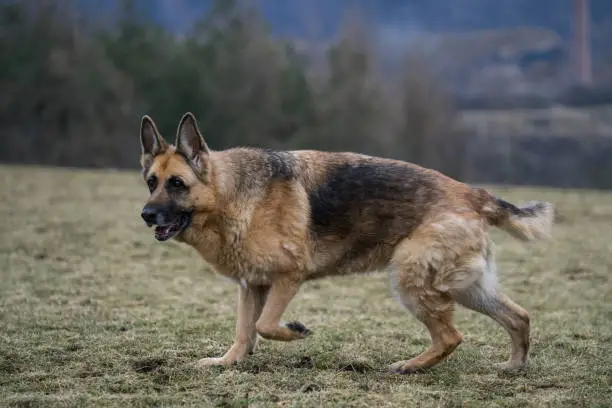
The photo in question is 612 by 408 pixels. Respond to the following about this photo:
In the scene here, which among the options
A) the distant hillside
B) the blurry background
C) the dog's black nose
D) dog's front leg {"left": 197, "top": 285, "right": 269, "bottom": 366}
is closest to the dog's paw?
dog's front leg {"left": 197, "top": 285, "right": 269, "bottom": 366}

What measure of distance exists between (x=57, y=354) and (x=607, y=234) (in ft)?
36.3

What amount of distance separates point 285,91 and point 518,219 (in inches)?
1406

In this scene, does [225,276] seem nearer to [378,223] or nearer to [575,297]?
[378,223]

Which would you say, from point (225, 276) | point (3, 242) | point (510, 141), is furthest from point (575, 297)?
point (510, 141)

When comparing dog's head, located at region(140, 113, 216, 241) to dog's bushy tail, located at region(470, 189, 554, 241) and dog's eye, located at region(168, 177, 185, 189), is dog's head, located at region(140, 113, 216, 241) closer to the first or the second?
dog's eye, located at region(168, 177, 185, 189)

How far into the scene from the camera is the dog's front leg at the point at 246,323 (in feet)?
22.1

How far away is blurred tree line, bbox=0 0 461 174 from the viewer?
124 feet

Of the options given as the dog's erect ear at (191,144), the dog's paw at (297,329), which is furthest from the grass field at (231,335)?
the dog's erect ear at (191,144)

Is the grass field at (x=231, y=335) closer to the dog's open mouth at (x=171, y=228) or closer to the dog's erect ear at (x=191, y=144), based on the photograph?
the dog's open mouth at (x=171, y=228)

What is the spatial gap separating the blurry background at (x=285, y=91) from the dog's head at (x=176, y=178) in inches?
1229

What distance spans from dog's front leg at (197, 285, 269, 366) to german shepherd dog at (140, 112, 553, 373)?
0.01 meters

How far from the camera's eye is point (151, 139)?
6.73m

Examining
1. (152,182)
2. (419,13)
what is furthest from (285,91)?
(152,182)

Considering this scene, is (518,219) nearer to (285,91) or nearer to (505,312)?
(505,312)
